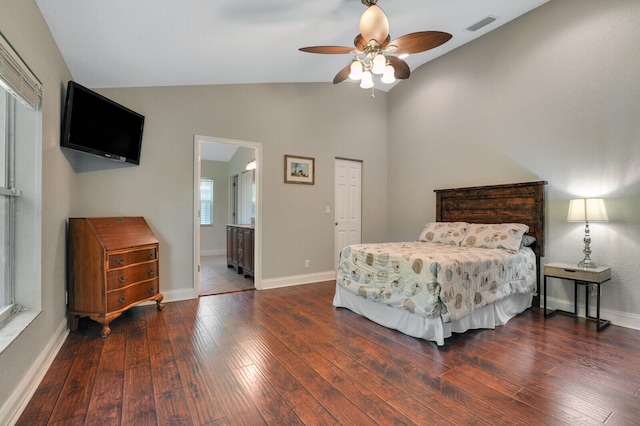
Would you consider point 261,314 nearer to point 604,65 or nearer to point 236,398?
point 236,398

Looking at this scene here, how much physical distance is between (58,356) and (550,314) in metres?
4.60

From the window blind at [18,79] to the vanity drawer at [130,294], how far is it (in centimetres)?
166

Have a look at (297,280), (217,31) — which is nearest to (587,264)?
(297,280)

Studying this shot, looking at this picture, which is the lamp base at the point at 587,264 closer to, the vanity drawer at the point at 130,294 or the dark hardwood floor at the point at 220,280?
the dark hardwood floor at the point at 220,280

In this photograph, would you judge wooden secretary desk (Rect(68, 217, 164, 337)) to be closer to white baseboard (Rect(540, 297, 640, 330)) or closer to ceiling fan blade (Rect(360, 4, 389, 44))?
ceiling fan blade (Rect(360, 4, 389, 44))

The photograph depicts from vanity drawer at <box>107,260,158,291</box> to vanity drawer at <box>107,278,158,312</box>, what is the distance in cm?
5

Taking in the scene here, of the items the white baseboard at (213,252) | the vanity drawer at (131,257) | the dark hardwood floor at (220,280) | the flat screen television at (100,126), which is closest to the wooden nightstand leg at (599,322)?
the dark hardwood floor at (220,280)

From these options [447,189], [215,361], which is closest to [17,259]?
[215,361]

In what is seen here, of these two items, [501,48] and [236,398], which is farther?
[501,48]

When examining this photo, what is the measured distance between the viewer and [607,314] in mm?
3031

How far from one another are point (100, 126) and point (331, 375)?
307cm

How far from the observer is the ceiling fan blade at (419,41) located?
2424 mm

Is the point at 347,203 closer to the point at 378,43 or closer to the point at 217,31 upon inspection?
the point at 378,43

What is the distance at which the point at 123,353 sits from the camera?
2.33 meters
